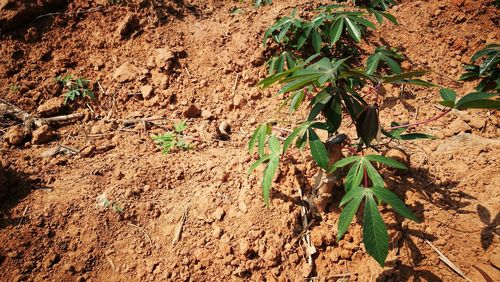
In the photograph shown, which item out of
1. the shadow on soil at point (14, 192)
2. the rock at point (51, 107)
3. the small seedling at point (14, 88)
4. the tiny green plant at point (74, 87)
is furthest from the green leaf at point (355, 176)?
the small seedling at point (14, 88)

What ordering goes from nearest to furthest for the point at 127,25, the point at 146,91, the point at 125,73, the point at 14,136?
1. the point at 14,136
2. the point at 146,91
3. the point at 125,73
4. the point at 127,25

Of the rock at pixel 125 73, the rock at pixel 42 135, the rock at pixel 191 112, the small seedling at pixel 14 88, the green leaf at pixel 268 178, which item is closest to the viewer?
the green leaf at pixel 268 178

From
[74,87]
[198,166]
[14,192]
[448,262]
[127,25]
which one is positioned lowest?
[448,262]

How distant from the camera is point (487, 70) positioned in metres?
1.82

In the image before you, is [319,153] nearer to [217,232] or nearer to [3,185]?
[217,232]

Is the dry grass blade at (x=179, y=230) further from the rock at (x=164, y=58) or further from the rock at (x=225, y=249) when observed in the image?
the rock at (x=164, y=58)

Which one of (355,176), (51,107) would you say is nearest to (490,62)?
(355,176)

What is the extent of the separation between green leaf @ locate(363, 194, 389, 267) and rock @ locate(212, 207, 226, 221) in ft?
2.28

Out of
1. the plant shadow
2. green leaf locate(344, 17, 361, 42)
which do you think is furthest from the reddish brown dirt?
green leaf locate(344, 17, 361, 42)

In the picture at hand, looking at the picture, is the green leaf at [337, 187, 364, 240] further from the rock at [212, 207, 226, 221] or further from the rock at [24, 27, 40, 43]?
the rock at [24, 27, 40, 43]

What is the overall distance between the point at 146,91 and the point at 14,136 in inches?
32.8

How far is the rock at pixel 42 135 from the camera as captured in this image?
177 centimetres

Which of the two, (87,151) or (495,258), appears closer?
(495,258)

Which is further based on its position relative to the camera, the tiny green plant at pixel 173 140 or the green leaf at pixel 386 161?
the tiny green plant at pixel 173 140
